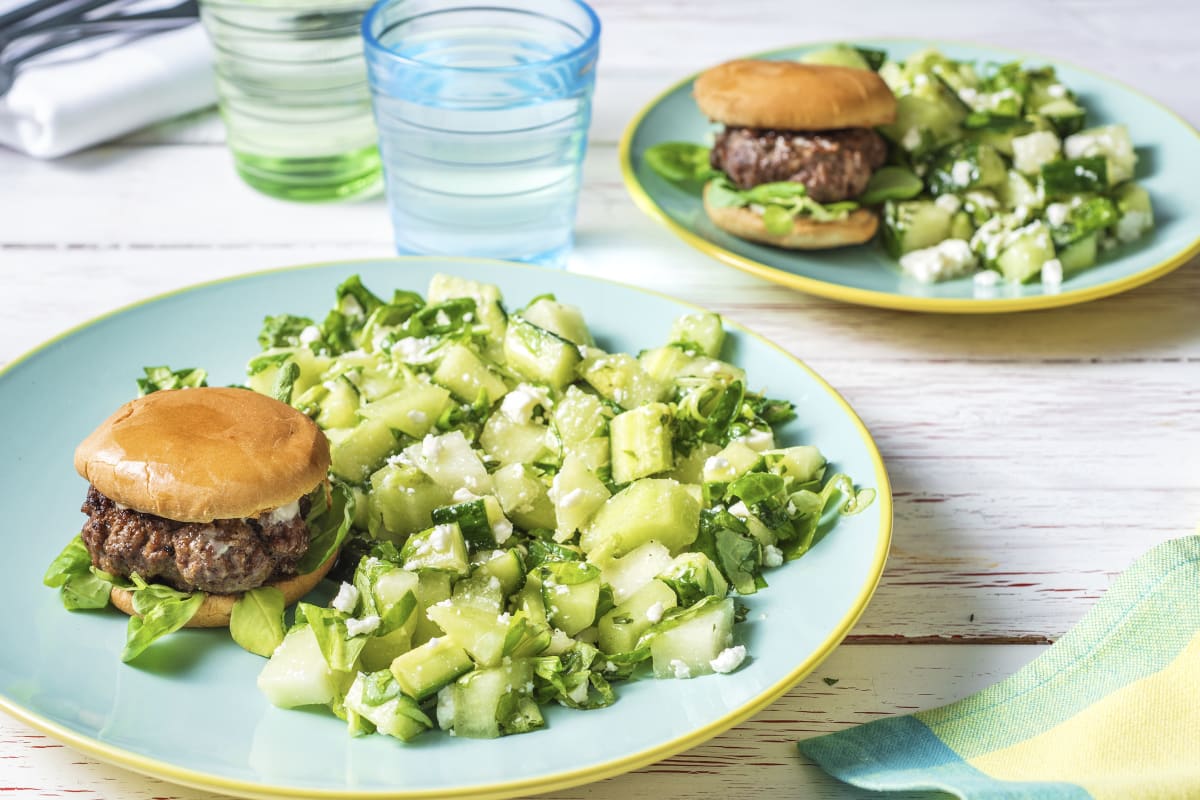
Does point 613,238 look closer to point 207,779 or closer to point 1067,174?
point 1067,174

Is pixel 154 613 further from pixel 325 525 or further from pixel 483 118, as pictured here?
pixel 483 118

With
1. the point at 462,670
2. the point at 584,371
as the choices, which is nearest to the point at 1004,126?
the point at 584,371

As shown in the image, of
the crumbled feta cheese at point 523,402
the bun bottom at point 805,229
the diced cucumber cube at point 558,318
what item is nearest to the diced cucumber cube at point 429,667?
the crumbled feta cheese at point 523,402

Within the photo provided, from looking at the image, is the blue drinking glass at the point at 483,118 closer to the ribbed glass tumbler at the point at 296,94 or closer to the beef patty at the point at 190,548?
the ribbed glass tumbler at the point at 296,94

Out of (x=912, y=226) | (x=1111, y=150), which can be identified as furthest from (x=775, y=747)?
(x=1111, y=150)

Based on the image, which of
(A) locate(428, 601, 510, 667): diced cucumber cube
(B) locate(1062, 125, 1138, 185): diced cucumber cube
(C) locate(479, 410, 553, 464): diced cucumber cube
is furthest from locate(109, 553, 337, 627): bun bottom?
(B) locate(1062, 125, 1138, 185): diced cucumber cube

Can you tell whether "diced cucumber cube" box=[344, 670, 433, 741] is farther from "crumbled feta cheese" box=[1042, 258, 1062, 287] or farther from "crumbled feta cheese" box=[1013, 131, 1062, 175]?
"crumbled feta cheese" box=[1013, 131, 1062, 175]
